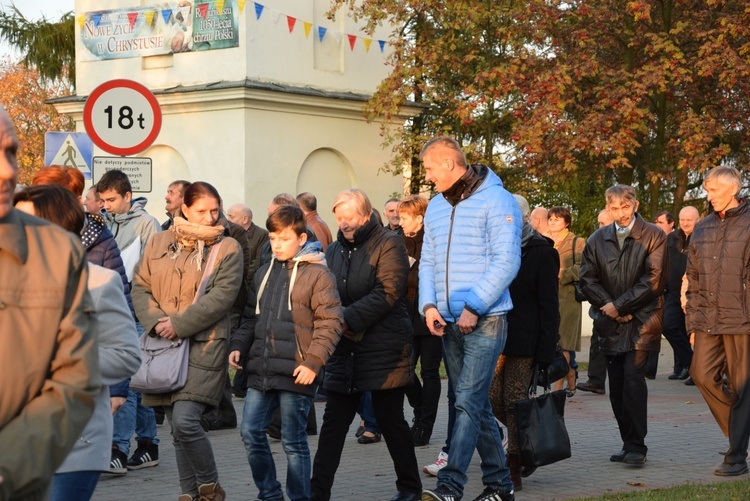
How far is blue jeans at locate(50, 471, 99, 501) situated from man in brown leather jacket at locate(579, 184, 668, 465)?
5413 mm

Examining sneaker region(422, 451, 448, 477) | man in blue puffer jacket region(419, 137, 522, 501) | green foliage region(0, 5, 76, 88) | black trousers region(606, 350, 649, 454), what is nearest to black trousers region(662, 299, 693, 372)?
black trousers region(606, 350, 649, 454)

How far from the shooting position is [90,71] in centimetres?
2406

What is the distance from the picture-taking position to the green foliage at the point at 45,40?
31219mm

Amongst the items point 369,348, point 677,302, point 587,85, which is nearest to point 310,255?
point 369,348

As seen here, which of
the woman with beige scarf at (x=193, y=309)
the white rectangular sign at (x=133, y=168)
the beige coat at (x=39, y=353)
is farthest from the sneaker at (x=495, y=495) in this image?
the white rectangular sign at (x=133, y=168)

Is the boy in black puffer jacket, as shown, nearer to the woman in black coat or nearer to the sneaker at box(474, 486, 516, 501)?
the woman in black coat

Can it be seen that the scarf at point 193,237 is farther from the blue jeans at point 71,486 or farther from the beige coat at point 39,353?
the beige coat at point 39,353

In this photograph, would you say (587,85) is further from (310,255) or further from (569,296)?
(310,255)

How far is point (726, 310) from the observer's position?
8.79m

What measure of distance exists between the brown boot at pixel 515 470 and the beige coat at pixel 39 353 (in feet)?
17.7

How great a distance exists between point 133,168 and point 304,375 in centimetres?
572

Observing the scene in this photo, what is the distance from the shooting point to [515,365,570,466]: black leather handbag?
7.82 meters

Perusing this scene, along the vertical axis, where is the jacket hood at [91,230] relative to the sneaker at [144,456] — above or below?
above

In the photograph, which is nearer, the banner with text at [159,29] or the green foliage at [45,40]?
the banner with text at [159,29]
